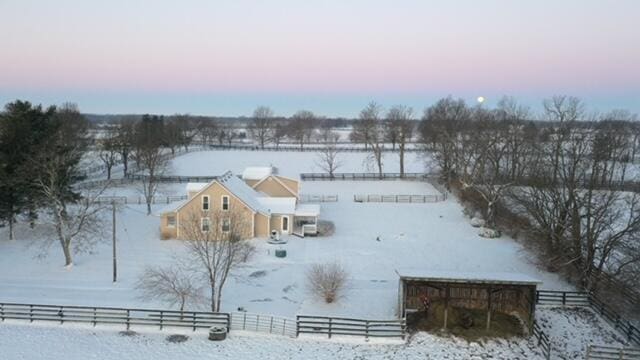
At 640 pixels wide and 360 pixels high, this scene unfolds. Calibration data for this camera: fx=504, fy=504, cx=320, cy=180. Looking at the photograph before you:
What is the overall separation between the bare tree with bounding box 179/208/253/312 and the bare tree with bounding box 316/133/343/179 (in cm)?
3122

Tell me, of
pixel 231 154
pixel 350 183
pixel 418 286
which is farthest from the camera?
pixel 231 154

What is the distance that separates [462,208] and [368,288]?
69.5 ft

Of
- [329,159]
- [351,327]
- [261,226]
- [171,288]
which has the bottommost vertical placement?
[351,327]

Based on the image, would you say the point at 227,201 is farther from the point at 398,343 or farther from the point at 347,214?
the point at 398,343

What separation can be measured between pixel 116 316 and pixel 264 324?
20.4 ft

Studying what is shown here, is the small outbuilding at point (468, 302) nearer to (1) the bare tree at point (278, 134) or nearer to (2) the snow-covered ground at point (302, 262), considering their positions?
(2) the snow-covered ground at point (302, 262)

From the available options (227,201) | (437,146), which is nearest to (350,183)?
(437,146)

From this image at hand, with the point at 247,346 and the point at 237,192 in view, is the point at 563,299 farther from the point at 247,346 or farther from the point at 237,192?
the point at 237,192

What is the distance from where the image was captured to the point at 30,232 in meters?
34.5

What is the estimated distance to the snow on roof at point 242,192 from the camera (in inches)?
1353

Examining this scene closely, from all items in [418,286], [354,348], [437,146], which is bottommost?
[354,348]

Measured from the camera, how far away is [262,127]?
11800 cm

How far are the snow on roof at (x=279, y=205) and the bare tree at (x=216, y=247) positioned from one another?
2141 millimetres

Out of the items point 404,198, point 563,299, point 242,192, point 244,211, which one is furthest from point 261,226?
point 563,299
